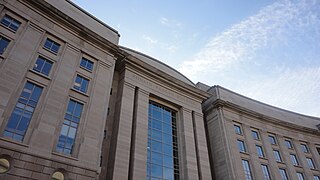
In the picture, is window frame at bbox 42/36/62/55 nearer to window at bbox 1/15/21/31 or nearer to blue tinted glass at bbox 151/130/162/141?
window at bbox 1/15/21/31

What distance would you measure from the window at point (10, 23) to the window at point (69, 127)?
7.65 metres

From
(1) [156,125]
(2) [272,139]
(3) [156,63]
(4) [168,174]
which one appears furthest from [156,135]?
(2) [272,139]

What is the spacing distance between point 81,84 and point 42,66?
3.65 m

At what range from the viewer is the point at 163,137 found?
28.0 meters

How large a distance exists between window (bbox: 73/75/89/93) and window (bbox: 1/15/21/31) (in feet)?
21.1

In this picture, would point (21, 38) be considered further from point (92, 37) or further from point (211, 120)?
point (211, 120)

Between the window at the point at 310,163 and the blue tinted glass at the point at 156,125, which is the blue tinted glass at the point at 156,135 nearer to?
the blue tinted glass at the point at 156,125

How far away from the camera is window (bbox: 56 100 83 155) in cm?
1822

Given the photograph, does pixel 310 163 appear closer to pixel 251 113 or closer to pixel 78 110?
pixel 251 113

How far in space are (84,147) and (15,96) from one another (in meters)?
6.29

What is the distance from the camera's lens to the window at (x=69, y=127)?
18219 mm

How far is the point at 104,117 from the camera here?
71.3 feet

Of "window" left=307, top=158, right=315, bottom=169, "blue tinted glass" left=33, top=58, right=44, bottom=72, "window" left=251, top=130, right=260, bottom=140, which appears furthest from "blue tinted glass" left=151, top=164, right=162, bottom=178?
"window" left=307, top=158, right=315, bottom=169

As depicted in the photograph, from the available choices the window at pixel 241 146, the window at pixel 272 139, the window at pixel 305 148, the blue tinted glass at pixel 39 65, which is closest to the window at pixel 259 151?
the window at pixel 241 146
